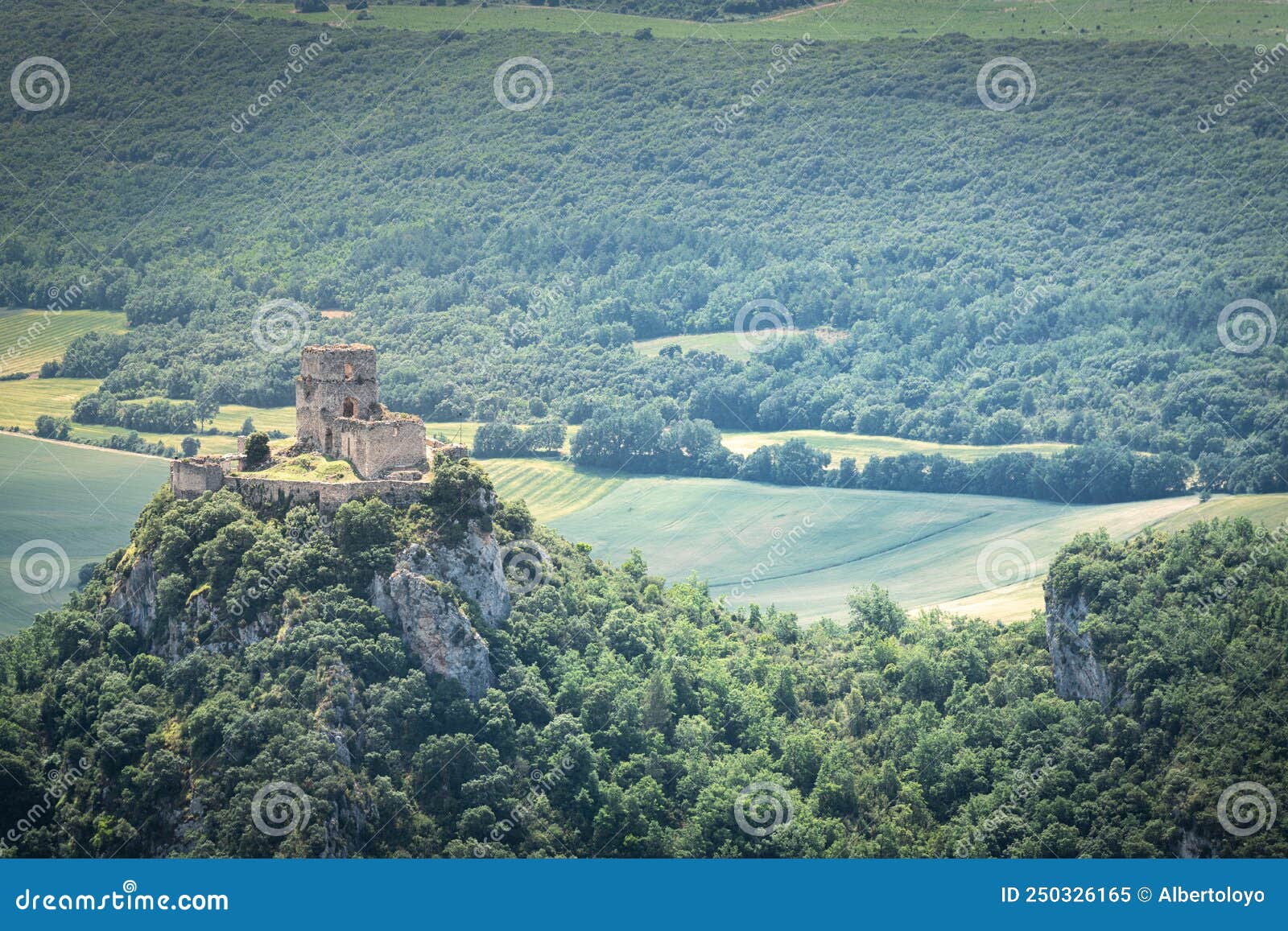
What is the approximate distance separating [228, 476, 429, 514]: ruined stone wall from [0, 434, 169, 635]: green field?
81.4 feet

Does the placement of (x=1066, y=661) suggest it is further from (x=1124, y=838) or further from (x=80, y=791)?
(x=80, y=791)

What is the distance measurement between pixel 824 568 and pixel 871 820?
152 ft

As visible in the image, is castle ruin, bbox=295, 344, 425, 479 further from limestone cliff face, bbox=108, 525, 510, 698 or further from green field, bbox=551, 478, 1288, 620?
green field, bbox=551, 478, 1288, 620

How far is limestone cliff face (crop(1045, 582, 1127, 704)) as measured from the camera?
116625 mm

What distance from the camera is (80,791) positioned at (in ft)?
338

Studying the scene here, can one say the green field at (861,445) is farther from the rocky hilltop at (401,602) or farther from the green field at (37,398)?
the rocky hilltop at (401,602)

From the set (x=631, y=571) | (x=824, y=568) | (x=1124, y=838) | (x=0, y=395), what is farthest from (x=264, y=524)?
(x=0, y=395)

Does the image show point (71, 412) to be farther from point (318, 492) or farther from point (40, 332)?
point (318, 492)

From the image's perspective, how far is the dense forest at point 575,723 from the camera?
101688 mm

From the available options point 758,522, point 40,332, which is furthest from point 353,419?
point 40,332

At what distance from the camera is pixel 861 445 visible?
7318 inches

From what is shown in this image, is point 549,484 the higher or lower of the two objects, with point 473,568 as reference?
higher

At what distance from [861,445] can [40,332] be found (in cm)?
5542

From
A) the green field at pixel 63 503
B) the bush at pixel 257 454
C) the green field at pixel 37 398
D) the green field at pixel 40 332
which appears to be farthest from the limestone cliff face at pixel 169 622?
the green field at pixel 40 332
